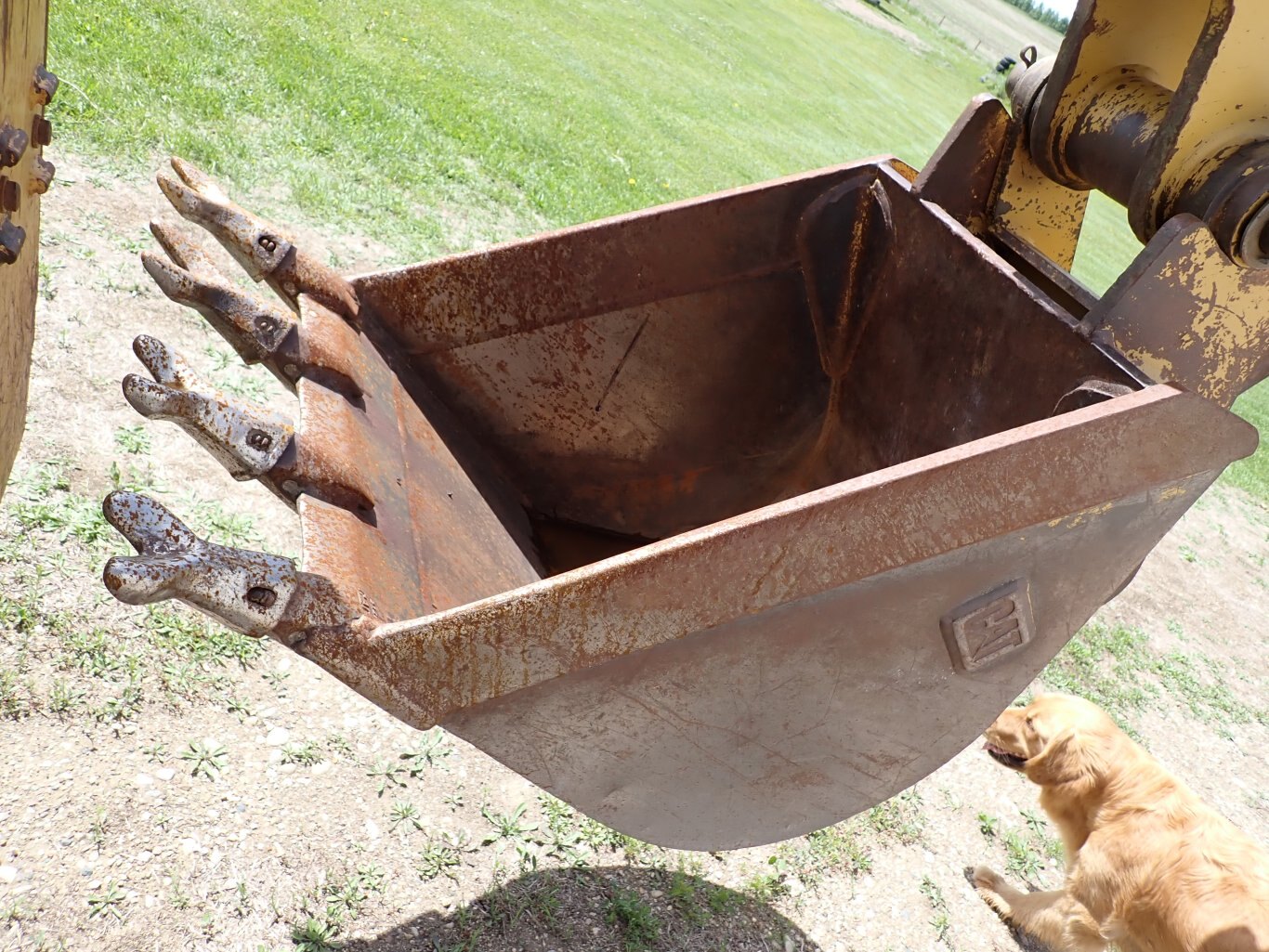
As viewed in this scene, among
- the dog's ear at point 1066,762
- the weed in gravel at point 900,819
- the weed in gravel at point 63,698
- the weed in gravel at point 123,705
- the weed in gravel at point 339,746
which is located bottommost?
the weed in gravel at point 900,819

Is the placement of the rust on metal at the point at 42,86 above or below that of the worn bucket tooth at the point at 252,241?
above

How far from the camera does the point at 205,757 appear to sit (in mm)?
2729

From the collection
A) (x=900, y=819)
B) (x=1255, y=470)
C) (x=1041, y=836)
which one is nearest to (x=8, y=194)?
(x=900, y=819)

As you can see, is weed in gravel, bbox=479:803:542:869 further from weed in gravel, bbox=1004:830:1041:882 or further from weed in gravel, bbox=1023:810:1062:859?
weed in gravel, bbox=1023:810:1062:859

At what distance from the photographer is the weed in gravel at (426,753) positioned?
2.98m

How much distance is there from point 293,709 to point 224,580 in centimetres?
169

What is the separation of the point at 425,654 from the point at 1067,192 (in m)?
2.15

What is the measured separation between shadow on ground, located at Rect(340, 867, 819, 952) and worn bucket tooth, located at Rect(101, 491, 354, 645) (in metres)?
1.35

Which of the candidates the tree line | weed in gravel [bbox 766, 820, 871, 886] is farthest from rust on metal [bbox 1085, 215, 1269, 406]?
the tree line

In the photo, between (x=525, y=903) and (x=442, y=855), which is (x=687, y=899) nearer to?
(x=525, y=903)

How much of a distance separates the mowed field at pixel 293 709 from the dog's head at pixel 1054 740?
0.33 meters

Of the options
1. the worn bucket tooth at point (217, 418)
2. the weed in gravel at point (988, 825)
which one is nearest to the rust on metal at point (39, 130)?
the worn bucket tooth at point (217, 418)

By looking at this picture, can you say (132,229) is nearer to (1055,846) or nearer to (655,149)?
(1055,846)

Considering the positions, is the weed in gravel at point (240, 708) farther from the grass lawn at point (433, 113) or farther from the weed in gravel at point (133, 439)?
the grass lawn at point (433, 113)
